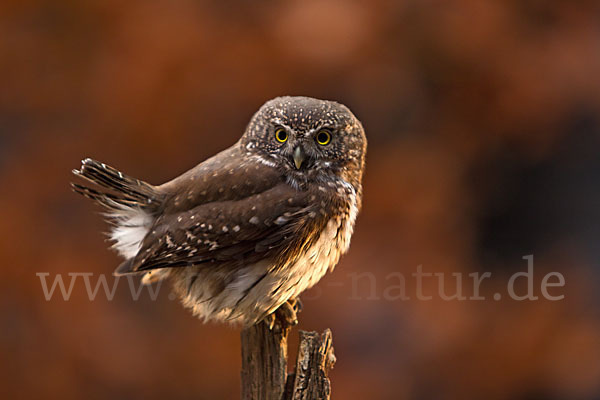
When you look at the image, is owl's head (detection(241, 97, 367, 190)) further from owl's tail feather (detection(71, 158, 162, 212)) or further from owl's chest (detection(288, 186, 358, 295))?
owl's tail feather (detection(71, 158, 162, 212))

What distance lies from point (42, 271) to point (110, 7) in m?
2.14

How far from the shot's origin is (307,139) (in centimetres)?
280

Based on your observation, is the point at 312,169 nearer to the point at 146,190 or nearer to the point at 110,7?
the point at 146,190

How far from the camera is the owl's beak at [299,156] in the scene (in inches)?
109

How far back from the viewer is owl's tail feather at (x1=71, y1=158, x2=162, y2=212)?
2.93m

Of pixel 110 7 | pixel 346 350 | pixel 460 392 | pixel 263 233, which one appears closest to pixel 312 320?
pixel 346 350

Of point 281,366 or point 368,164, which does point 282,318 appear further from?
point 368,164

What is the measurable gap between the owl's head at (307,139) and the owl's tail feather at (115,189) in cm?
53

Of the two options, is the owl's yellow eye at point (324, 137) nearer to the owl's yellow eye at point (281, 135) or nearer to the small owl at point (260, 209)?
the small owl at point (260, 209)

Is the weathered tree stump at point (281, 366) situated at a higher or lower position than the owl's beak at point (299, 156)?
lower

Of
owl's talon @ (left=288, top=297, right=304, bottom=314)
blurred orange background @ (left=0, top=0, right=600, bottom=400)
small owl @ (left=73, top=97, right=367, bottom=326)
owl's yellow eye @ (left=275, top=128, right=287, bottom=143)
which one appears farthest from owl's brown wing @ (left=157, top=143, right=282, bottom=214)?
blurred orange background @ (left=0, top=0, right=600, bottom=400)

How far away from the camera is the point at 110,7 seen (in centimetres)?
500

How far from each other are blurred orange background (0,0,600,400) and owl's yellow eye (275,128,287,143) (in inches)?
90.9

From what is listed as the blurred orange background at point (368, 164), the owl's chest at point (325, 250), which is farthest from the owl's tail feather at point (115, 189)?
the blurred orange background at point (368, 164)
